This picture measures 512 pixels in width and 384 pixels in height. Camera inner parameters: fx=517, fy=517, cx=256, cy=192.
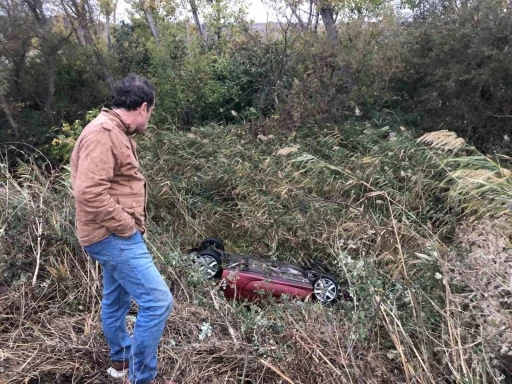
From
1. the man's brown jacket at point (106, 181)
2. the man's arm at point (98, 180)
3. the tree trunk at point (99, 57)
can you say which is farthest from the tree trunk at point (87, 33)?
the man's arm at point (98, 180)

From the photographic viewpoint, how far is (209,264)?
4270 mm

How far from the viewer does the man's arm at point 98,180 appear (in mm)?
2578

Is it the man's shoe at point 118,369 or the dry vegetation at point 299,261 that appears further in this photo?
the man's shoe at point 118,369

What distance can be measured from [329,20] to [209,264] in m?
6.68

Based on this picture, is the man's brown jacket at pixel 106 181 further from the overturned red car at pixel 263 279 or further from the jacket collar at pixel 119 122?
the overturned red car at pixel 263 279

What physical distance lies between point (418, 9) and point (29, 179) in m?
7.65

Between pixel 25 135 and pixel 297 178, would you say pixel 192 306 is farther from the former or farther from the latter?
pixel 25 135

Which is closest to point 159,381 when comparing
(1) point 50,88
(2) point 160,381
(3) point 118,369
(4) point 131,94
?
(2) point 160,381

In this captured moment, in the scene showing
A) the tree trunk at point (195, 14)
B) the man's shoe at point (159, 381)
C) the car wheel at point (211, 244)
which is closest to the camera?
the man's shoe at point (159, 381)

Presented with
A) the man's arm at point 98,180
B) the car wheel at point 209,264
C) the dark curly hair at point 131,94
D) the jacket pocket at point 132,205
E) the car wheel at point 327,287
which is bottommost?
the car wheel at point 327,287

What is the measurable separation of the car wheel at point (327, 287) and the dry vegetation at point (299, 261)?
0.35m

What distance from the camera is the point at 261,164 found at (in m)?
6.72

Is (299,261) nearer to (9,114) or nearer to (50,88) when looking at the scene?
(9,114)

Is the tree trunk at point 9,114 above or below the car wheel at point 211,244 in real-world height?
→ above
